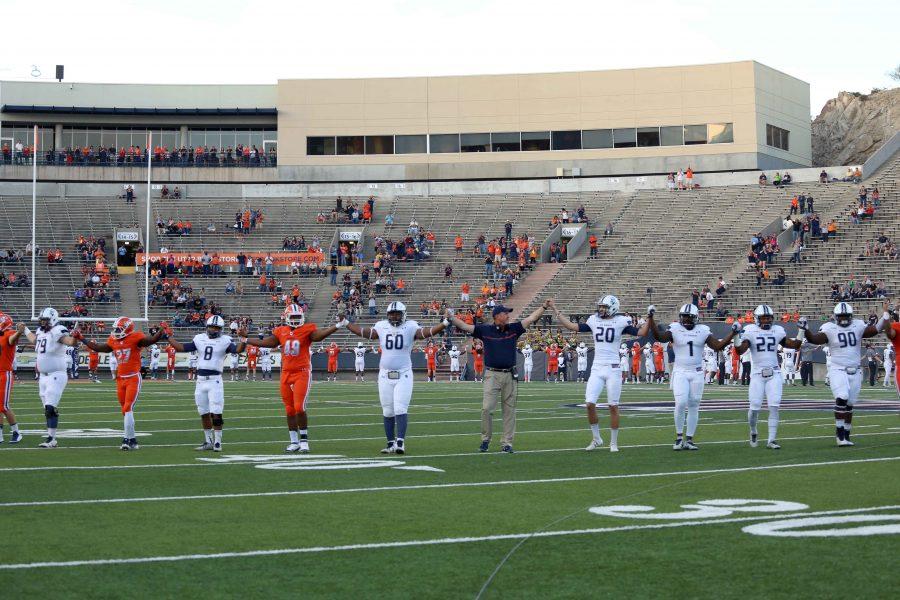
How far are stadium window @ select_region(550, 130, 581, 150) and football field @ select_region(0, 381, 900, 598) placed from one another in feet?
145

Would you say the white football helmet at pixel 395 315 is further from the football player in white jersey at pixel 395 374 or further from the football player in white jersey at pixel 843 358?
the football player in white jersey at pixel 843 358

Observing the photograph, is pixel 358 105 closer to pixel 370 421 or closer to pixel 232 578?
pixel 370 421

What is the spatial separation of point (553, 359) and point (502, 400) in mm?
28931

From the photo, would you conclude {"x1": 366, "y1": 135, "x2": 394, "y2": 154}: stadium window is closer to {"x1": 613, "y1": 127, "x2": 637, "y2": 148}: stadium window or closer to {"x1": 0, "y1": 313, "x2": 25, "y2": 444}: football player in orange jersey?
{"x1": 613, "y1": 127, "x2": 637, "y2": 148}: stadium window

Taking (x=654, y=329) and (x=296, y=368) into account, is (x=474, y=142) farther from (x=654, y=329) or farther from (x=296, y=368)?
(x=654, y=329)

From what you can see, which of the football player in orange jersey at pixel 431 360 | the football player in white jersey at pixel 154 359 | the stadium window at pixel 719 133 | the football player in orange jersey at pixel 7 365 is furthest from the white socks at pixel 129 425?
the stadium window at pixel 719 133

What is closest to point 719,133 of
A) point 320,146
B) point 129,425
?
point 320,146

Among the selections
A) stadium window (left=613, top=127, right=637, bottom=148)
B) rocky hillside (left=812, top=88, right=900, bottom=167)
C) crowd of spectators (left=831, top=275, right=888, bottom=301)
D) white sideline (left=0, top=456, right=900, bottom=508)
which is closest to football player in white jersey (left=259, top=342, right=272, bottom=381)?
crowd of spectators (left=831, top=275, right=888, bottom=301)

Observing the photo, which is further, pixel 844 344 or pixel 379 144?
pixel 379 144

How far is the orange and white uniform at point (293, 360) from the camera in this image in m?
14.7

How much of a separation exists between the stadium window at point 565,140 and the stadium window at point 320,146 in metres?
11.4

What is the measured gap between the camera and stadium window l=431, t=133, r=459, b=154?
6109 centimetres

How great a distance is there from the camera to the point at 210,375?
1505 centimetres

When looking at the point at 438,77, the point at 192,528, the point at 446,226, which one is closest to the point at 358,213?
the point at 446,226
